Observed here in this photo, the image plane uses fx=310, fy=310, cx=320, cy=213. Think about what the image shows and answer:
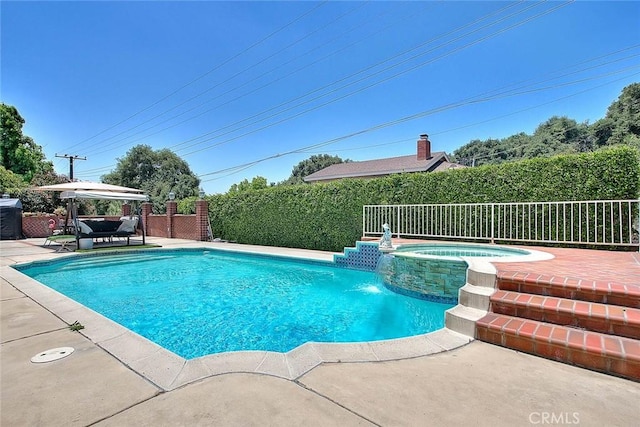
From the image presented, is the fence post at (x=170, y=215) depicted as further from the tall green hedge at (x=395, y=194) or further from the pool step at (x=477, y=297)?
the pool step at (x=477, y=297)

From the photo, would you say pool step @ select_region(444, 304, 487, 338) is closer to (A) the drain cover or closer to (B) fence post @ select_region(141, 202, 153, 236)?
(A) the drain cover

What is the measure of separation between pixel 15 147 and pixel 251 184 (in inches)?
796

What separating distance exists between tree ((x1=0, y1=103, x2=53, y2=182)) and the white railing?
30911mm

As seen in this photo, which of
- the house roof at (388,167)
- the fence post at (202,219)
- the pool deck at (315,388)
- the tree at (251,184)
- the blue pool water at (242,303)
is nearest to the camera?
the pool deck at (315,388)

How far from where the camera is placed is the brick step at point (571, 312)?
2.49 metres

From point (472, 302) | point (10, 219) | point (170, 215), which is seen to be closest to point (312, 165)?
point (170, 215)

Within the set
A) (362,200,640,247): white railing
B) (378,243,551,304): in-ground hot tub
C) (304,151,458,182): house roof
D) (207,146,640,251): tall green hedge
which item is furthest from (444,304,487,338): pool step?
(304,151,458,182): house roof

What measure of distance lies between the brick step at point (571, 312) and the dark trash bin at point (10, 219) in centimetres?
2073

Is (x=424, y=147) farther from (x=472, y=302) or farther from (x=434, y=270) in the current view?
(x=472, y=302)

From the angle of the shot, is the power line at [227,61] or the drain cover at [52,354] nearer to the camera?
the drain cover at [52,354]

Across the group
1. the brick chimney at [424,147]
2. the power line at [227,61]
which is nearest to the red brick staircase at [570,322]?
the power line at [227,61]

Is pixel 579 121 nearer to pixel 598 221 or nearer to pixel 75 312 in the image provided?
pixel 598 221

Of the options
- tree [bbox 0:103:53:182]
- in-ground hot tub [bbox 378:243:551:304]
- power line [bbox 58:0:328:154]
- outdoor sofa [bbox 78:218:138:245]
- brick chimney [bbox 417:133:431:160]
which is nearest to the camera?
in-ground hot tub [bbox 378:243:551:304]

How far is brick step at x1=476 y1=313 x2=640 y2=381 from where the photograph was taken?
221cm
